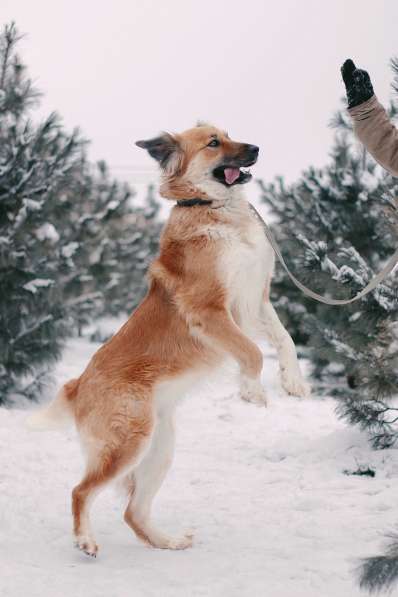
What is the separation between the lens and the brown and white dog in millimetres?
4008

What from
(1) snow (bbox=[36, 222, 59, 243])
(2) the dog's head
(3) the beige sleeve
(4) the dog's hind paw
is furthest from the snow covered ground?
(1) snow (bbox=[36, 222, 59, 243])

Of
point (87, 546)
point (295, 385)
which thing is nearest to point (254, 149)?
point (295, 385)

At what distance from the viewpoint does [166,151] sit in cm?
440

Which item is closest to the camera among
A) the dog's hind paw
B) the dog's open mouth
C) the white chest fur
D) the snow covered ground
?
the snow covered ground

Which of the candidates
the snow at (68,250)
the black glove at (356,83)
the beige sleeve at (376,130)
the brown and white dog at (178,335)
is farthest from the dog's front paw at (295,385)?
the snow at (68,250)

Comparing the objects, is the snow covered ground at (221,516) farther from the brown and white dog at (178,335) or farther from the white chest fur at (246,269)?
the white chest fur at (246,269)

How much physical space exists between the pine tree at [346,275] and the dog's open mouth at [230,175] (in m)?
1.37

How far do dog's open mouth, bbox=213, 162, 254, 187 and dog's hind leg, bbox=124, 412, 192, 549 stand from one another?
1.57 metres

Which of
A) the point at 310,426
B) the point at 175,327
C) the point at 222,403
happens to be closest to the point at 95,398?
the point at 175,327

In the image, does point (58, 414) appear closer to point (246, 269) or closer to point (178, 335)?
point (178, 335)

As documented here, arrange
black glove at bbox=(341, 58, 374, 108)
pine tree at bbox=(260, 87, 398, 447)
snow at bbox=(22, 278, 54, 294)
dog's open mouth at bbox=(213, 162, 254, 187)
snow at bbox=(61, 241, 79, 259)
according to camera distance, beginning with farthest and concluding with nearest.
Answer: snow at bbox=(61, 241, 79, 259) < snow at bbox=(22, 278, 54, 294) < pine tree at bbox=(260, 87, 398, 447) < dog's open mouth at bbox=(213, 162, 254, 187) < black glove at bbox=(341, 58, 374, 108)

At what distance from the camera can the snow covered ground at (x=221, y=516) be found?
11.6 ft

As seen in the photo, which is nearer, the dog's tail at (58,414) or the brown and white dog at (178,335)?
the brown and white dog at (178,335)

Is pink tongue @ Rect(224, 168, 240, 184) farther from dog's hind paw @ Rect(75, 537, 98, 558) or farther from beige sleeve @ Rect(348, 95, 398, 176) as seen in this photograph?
dog's hind paw @ Rect(75, 537, 98, 558)
